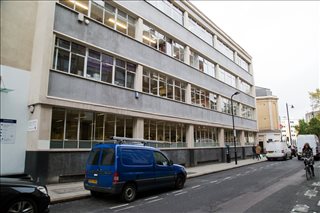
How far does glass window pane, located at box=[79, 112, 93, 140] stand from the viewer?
14.0 meters

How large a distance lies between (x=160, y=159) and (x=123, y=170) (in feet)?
7.63

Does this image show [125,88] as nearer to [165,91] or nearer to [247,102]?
[165,91]

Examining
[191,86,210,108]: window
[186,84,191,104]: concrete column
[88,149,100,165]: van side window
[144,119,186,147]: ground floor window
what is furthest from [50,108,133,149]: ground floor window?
[191,86,210,108]: window

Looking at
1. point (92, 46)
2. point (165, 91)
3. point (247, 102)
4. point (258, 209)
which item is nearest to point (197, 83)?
point (165, 91)

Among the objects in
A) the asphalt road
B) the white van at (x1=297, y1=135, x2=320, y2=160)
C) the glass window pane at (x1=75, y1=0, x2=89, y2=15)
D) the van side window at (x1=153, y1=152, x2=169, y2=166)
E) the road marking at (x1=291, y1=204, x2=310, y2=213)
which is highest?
the glass window pane at (x1=75, y1=0, x2=89, y2=15)

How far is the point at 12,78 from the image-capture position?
12641 mm

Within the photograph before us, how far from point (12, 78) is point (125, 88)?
21.6 feet

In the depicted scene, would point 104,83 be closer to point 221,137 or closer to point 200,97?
point 200,97

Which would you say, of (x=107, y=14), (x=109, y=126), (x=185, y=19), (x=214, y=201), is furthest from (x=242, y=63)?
(x=214, y=201)

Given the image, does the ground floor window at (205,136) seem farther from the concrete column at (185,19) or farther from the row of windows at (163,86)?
the concrete column at (185,19)

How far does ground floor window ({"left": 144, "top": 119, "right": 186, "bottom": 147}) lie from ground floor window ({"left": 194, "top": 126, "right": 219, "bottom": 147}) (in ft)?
7.28

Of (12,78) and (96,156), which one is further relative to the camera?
(12,78)

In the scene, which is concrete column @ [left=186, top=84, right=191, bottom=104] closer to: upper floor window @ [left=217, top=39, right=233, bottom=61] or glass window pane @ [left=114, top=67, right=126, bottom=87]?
glass window pane @ [left=114, top=67, right=126, bottom=87]

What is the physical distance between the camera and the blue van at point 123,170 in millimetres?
8617
